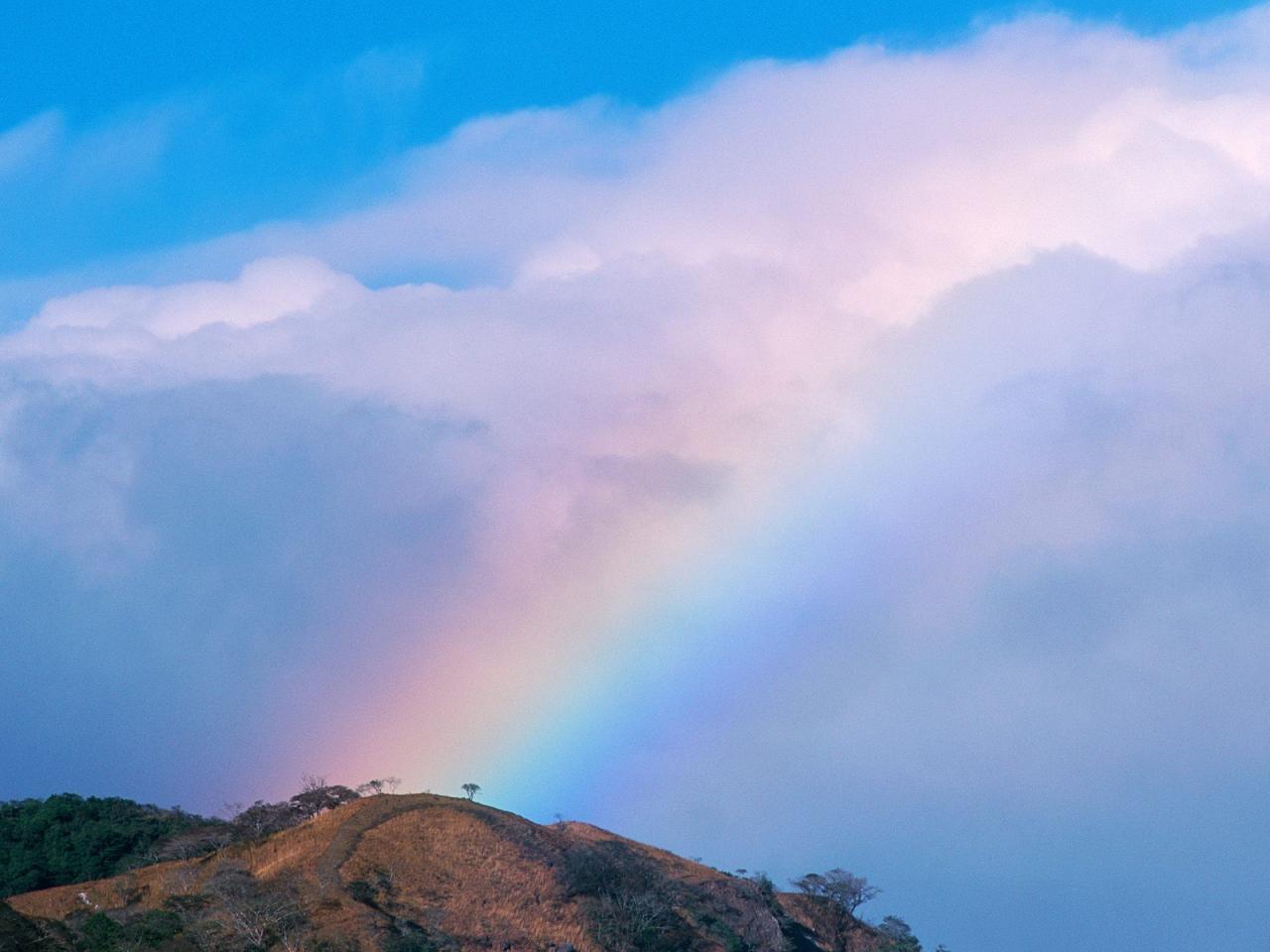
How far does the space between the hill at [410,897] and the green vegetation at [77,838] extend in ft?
67.9

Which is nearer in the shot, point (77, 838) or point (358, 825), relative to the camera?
point (358, 825)

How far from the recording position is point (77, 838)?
411 feet

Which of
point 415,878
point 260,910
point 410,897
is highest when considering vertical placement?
point 415,878

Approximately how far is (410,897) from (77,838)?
45.0 metres

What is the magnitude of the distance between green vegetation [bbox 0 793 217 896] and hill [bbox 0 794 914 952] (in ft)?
67.9

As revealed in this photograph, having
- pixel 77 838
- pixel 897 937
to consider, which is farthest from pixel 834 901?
pixel 77 838

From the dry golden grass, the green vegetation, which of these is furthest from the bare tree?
the green vegetation

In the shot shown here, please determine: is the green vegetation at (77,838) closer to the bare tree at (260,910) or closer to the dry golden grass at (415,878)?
the dry golden grass at (415,878)

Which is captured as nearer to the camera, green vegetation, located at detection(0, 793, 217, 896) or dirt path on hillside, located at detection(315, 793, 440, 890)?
dirt path on hillside, located at detection(315, 793, 440, 890)

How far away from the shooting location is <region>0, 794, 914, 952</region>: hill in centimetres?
8788

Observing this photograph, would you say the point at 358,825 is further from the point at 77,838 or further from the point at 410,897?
the point at 77,838

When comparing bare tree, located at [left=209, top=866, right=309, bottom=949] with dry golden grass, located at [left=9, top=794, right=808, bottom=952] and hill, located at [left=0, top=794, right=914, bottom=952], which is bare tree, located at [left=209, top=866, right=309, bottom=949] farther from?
dry golden grass, located at [left=9, top=794, right=808, bottom=952]

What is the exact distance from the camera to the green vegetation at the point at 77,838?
121875 millimetres

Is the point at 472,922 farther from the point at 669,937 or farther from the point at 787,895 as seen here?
the point at 787,895
